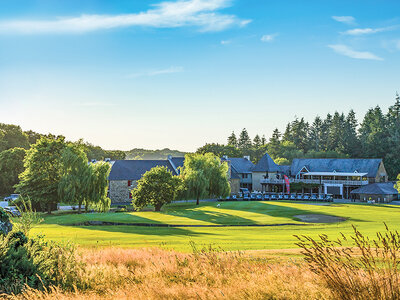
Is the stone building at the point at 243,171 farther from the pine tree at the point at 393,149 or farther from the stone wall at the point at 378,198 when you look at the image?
the pine tree at the point at 393,149

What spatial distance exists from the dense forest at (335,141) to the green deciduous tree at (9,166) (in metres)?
56.4

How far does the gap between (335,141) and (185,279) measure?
111m

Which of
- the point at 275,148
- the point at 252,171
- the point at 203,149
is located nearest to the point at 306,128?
the point at 275,148

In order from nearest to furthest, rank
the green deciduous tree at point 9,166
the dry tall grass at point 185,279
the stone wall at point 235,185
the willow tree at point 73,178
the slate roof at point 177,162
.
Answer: the dry tall grass at point 185,279 < the willow tree at point 73,178 < the green deciduous tree at point 9,166 < the slate roof at point 177,162 < the stone wall at point 235,185

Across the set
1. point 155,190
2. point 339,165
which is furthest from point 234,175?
point 155,190

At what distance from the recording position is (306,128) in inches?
4961

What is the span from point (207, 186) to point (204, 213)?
14.4m

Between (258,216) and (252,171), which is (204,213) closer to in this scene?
(258,216)

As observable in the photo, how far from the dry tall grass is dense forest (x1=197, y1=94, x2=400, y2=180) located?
86.4m

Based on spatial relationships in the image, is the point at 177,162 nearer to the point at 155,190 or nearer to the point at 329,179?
the point at 155,190

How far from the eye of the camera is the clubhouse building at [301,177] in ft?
216

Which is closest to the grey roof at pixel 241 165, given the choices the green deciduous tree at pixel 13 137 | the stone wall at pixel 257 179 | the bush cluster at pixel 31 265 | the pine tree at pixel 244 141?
the stone wall at pixel 257 179

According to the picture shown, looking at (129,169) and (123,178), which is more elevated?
(129,169)

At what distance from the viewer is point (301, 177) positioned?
7956cm
